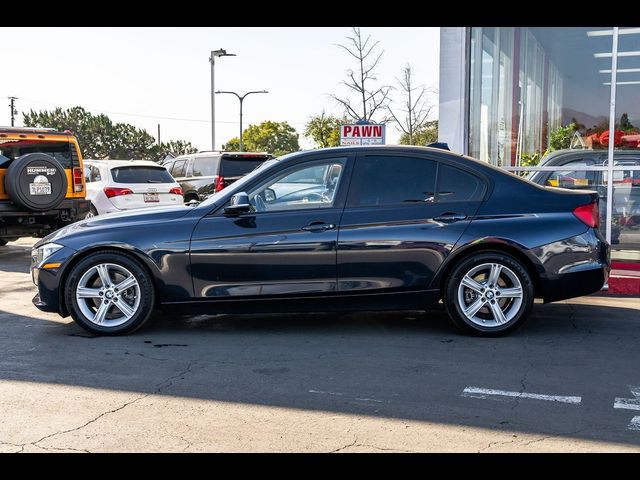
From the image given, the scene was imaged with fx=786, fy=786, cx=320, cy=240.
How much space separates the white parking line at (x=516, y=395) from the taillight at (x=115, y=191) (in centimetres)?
1061

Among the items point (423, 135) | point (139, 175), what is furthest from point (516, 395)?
point (423, 135)

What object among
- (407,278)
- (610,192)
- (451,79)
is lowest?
(407,278)

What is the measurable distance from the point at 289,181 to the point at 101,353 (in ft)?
6.66

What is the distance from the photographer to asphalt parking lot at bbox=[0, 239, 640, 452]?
408 cm

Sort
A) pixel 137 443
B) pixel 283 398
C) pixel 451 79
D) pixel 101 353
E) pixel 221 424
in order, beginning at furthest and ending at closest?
pixel 451 79, pixel 101 353, pixel 283 398, pixel 221 424, pixel 137 443

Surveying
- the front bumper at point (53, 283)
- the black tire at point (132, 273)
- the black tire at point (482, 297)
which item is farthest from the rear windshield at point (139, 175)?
the black tire at point (482, 297)

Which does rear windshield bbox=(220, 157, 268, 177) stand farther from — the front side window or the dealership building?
the front side window

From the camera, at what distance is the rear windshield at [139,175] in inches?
575

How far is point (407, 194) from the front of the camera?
6492 mm

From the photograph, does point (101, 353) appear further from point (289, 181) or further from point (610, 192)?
point (610, 192)

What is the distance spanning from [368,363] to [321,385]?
0.64 meters

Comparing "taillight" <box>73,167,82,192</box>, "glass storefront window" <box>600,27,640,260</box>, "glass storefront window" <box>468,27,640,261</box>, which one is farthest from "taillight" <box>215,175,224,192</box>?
"glass storefront window" <box>600,27,640,260</box>

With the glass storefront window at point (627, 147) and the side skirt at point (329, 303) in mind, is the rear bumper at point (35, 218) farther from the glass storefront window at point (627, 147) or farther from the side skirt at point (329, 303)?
the glass storefront window at point (627, 147)

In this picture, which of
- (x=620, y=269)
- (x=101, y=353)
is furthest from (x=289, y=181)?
(x=620, y=269)
